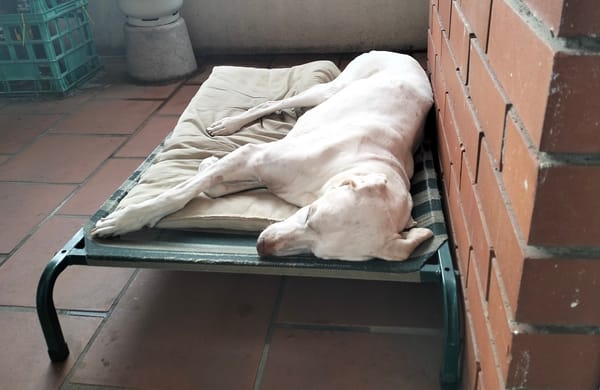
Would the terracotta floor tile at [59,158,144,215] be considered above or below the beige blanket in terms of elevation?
below

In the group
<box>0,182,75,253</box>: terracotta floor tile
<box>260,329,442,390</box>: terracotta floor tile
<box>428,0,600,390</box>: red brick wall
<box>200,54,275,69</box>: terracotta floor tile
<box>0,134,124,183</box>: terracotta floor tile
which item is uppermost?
<box>428,0,600,390</box>: red brick wall

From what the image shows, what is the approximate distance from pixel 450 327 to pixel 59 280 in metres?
1.38

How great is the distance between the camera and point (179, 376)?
164 centimetres

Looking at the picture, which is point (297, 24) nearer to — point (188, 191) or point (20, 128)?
point (20, 128)

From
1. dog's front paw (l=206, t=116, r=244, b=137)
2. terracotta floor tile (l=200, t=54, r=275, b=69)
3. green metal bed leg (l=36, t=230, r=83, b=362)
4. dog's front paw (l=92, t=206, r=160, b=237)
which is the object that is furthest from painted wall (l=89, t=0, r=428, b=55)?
green metal bed leg (l=36, t=230, r=83, b=362)

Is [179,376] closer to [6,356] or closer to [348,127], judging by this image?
[6,356]

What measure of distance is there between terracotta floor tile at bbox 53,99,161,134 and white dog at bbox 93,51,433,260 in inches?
40.9

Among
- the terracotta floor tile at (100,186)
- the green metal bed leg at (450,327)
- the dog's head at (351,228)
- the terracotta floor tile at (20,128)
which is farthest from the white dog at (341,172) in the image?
the terracotta floor tile at (20,128)

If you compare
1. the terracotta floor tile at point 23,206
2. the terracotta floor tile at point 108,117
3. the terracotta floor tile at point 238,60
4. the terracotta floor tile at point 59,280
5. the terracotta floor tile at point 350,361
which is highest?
the terracotta floor tile at point 238,60

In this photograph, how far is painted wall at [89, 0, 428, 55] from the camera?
4.02m

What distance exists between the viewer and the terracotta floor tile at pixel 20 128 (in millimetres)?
3125

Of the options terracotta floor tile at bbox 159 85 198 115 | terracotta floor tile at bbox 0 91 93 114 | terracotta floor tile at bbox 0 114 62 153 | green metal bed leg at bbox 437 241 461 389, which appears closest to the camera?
green metal bed leg at bbox 437 241 461 389

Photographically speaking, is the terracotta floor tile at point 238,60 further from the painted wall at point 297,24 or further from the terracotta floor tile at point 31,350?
the terracotta floor tile at point 31,350

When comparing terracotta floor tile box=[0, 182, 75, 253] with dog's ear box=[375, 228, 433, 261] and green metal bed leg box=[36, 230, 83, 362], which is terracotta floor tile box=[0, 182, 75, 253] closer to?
green metal bed leg box=[36, 230, 83, 362]
